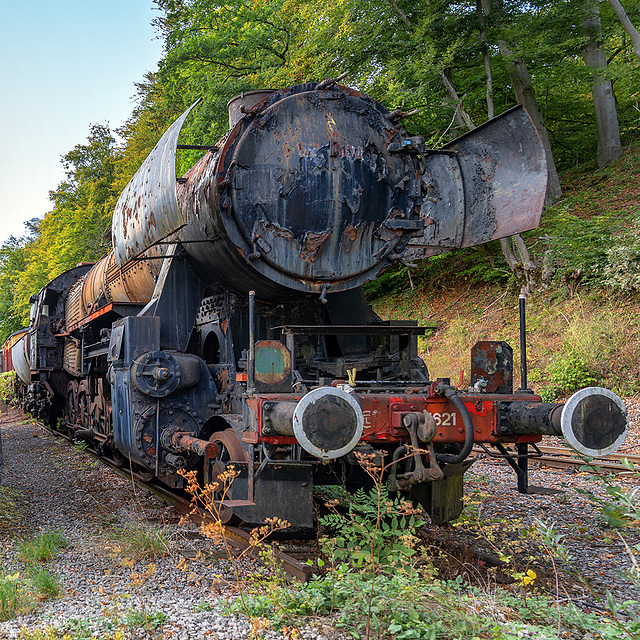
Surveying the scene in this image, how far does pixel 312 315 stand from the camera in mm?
5676

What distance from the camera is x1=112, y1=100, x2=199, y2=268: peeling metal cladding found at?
504 centimetres

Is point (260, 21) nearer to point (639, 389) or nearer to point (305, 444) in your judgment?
point (639, 389)

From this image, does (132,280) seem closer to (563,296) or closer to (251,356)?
(251,356)

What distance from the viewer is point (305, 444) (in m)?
3.64

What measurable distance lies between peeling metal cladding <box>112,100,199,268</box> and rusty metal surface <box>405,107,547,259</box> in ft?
7.13

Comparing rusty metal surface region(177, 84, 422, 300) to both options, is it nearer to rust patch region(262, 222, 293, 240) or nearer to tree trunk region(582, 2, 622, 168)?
rust patch region(262, 222, 293, 240)

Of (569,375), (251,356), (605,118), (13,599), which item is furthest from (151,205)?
(605,118)

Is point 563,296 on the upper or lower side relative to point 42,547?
upper

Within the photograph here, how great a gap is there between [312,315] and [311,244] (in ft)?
2.70

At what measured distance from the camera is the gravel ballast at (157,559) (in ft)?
11.1

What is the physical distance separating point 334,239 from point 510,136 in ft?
6.15

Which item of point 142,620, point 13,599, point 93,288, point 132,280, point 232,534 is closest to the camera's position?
point 142,620

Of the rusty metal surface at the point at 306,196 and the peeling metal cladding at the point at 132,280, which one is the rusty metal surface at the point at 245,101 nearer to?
the rusty metal surface at the point at 306,196

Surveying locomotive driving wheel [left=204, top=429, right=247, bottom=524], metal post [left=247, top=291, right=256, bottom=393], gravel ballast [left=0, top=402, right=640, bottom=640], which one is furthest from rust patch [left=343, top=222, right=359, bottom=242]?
gravel ballast [left=0, top=402, right=640, bottom=640]
